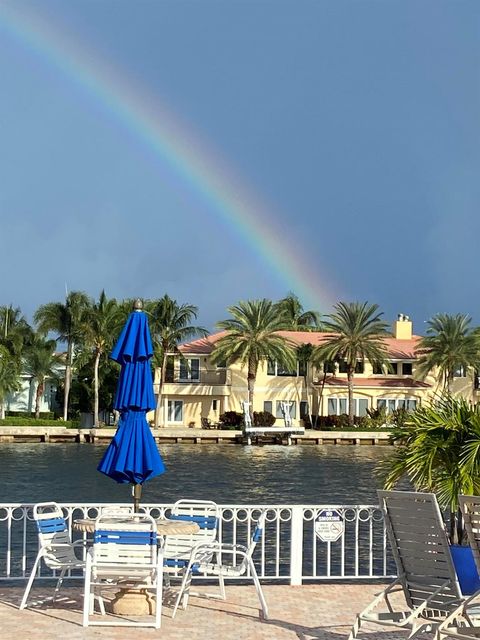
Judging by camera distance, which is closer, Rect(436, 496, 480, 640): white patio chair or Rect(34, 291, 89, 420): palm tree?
Rect(436, 496, 480, 640): white patio chair

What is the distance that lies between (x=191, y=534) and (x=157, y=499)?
24447 mm

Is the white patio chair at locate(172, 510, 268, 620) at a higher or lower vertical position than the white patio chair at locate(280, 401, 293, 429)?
lower

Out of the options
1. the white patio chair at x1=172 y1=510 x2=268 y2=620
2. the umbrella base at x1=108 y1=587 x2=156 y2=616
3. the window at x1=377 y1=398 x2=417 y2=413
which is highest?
the window at x1=377 y1=398 x2=417 y2=413

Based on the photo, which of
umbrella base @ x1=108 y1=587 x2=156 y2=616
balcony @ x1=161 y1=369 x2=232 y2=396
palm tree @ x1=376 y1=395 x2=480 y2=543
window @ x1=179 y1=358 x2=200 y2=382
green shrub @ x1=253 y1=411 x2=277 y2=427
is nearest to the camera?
umbrella base @ x1=108 y1=587 x2=156 y2=616

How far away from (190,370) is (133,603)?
199 feet

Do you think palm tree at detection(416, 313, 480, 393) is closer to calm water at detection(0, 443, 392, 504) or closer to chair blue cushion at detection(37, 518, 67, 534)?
calm water at detection(0, 443, 392, 504)

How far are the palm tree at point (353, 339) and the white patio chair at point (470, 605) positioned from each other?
57.8 m

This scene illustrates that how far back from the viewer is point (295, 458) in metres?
50.0

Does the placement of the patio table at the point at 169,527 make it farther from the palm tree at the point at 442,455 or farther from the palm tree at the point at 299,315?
the palm tree at the point at 299,315

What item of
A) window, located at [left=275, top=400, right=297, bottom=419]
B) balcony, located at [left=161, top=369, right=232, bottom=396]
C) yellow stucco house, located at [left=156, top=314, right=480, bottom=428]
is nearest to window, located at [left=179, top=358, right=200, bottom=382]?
yellow stucco house, located at [left=156, top=314, right=480, bottom=428]

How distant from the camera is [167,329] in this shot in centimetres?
6656

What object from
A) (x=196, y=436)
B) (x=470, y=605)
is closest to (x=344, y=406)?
(x=196, y=436)

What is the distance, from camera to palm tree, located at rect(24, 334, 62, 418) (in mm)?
70312

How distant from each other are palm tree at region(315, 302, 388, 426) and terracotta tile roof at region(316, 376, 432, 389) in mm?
2607
